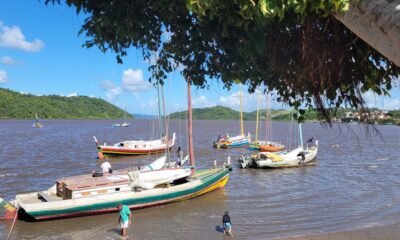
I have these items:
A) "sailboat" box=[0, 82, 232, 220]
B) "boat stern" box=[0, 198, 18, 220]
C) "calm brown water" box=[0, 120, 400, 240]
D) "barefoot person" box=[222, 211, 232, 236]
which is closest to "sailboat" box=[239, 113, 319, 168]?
"calm brown water" box=[0, 120, 400, 240]

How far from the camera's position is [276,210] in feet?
66.1

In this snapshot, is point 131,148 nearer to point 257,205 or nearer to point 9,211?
point 257,205

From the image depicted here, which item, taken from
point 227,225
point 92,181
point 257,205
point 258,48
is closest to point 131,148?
point 257,205

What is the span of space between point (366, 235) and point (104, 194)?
1109 cm

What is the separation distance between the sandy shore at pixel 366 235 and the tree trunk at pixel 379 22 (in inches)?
508

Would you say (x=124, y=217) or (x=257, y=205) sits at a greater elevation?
(x=124, y=217)

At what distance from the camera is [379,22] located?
3252 mm

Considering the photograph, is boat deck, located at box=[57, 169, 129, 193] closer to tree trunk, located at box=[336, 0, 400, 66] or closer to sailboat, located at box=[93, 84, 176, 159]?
tree trunk, located at box=[336, 0, 400, 66]

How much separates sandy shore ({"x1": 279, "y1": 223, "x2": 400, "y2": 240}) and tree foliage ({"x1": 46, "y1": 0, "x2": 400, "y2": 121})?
36.0 ft

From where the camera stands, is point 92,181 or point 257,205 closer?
point 92,181

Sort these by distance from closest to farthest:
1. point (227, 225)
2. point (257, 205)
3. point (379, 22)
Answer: point (379, 22) < point (227, 225) < point (257, 205)

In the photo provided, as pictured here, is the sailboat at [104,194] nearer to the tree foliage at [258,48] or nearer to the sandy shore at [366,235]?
the sandy shore at [366,235]

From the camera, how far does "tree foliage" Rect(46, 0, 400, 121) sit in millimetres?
4398

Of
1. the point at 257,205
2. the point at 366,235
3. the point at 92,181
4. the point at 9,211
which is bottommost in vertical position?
the point at 366,235
